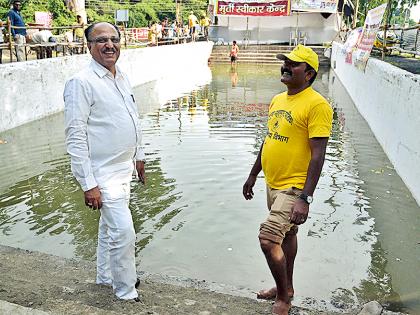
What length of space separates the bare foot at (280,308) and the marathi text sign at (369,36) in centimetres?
856

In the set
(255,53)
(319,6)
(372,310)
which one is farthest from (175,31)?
(372,310)

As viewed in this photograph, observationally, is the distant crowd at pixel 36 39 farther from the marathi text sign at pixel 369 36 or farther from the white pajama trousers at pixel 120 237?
the white pajama trousers at pixel 120 237

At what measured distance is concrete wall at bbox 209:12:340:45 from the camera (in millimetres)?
31766

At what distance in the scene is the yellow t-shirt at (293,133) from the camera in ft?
8.73

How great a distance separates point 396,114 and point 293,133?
4.99 meters

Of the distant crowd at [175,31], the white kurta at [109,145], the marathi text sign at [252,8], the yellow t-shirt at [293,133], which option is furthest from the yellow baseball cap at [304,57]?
the marathi text sign at [252,8]

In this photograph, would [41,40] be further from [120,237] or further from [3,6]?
[3,6]

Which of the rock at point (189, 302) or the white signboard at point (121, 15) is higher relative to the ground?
the white signboard at point (121, 15)

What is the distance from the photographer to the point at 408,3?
122 ft

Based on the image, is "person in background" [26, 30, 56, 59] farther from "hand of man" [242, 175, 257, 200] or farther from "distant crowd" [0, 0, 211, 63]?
"hand of man" [242, 175, 257, 200]

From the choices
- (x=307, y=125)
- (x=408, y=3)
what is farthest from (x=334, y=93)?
(x=408, y=3)

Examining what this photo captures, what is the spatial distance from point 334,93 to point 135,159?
13494 millimetres

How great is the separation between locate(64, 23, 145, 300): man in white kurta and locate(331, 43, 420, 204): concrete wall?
4085 mm

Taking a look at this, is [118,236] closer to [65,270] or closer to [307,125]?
[65,270]
